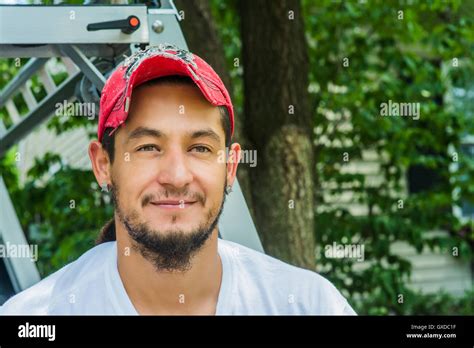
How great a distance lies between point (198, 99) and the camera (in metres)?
1.65

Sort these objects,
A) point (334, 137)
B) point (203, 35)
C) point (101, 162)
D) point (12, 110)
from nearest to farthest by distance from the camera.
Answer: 1. point (101, 162)
2. point (12, 110)
3. point (203, 35)
4. point (334, 137)

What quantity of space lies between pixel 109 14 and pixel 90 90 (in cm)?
32

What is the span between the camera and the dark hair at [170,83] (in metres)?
1.64

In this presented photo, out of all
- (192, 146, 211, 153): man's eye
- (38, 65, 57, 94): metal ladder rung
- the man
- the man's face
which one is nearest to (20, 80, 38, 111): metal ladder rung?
(38, 65, 57, 94): metal ladder rung

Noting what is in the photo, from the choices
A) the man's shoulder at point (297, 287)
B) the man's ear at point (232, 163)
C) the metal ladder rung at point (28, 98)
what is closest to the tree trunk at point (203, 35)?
the metal ladder rung at point (28, 98)

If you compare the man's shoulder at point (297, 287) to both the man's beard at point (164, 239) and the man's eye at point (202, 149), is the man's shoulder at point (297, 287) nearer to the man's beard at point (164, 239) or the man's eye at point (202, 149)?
the man's beard at point (164, 239)

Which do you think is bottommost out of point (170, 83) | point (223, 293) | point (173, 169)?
point (223, 293)

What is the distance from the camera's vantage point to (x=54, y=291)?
1743 millimetres

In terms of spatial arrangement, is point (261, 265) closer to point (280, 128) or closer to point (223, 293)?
point (223, 293)

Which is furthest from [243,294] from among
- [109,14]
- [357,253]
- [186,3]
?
[357,253]

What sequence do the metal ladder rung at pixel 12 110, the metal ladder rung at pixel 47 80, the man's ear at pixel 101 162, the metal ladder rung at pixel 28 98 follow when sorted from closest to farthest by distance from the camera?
the man's ear at pixel 101 162 < the metal ladder rung at pixel 47 80 < the metal ladder rung at pixel 28 98 < the metal ladder rung at pixel 12 110

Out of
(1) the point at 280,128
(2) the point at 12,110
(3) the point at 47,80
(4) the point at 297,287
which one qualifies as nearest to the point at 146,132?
(4) the point at 297,287

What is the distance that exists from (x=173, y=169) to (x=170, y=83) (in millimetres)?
178

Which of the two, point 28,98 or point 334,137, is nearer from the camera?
point 28,98
